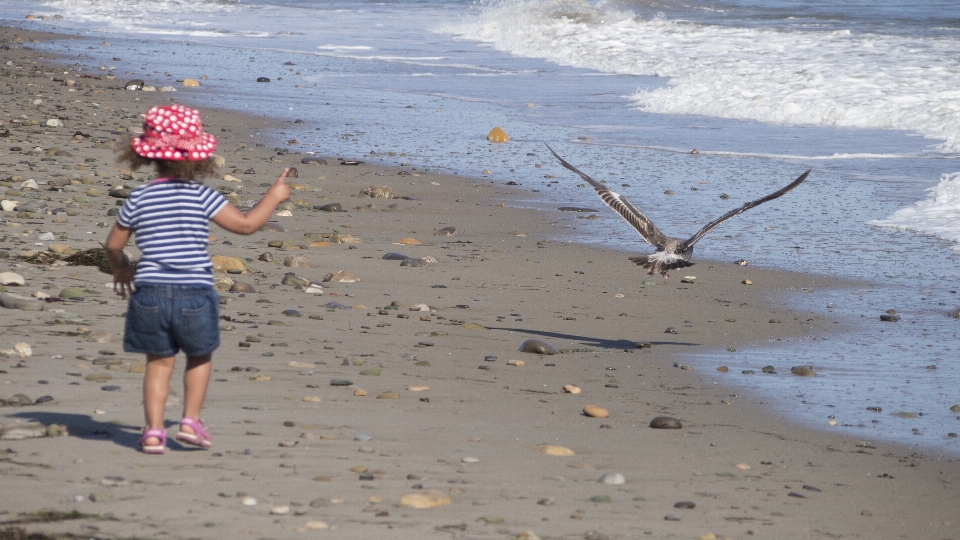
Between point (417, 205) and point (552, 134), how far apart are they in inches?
197

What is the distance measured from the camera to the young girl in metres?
3.98

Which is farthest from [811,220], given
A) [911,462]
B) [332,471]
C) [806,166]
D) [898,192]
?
[332,471]

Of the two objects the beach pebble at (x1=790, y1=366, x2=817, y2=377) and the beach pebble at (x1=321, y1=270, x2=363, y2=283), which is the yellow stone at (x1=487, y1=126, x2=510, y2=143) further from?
the beach pebble at (x1=790, y1=366, x2=817, y2=377)

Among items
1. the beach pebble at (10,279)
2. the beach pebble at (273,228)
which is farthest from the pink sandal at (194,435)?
the beach pebble at (273,228)

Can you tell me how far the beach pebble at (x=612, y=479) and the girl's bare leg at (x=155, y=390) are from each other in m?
1.62

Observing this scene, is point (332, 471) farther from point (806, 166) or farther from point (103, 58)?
point (103, 58)

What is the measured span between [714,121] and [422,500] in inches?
573

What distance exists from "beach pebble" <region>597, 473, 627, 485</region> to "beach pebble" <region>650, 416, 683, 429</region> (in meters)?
0.83

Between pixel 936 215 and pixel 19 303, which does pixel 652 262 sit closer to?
pixel 19 303

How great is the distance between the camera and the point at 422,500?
12.2 feet

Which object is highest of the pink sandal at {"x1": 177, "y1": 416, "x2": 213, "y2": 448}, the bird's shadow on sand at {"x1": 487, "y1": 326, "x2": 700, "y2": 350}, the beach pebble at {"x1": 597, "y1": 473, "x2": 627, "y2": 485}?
the pink sandal at {"x1": 177, "y1": 416, "x2": 213, "y2": 448}

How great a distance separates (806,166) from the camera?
43.1 feet

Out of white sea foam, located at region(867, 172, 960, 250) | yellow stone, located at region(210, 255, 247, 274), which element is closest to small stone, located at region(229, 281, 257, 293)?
yellow stone, located at region(210, 255, 247, 274)

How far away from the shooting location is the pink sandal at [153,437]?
395 cm
